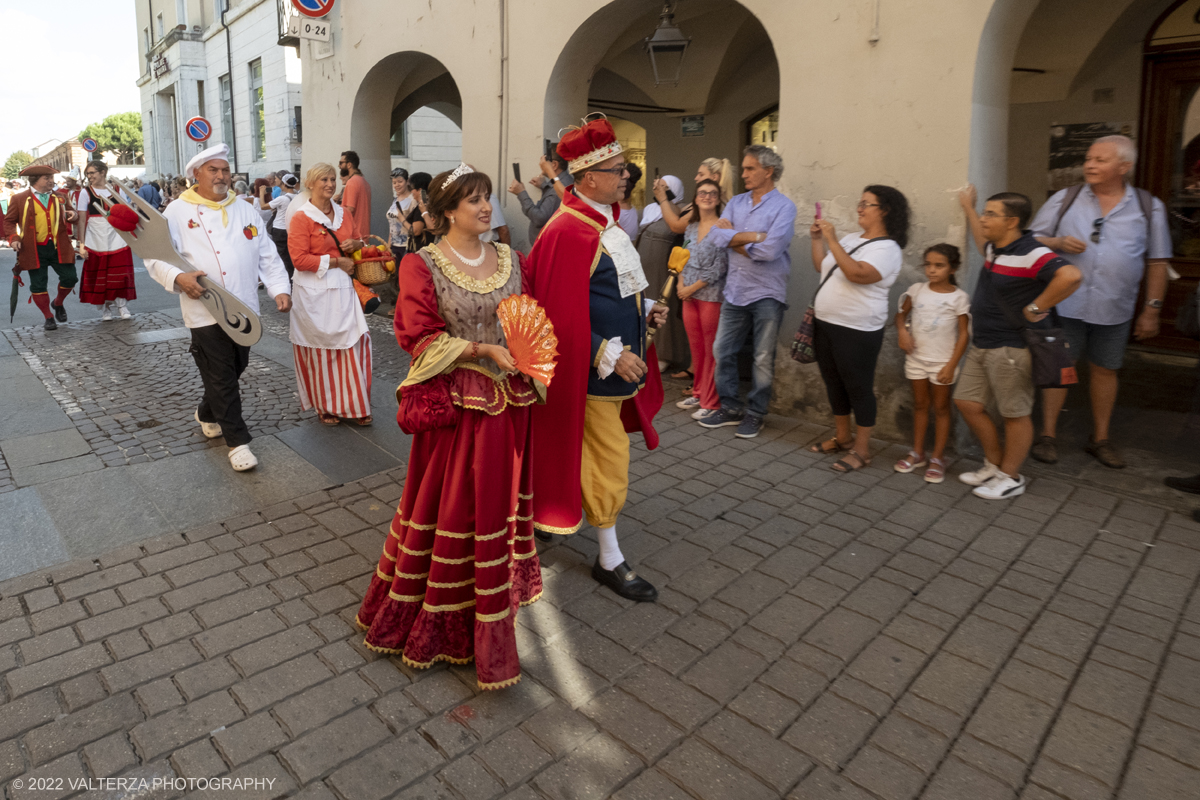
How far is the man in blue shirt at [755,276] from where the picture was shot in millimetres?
5602

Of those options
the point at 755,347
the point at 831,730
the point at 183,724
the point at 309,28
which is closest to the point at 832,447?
the point at 755,347

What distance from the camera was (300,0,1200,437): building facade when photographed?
515 cm

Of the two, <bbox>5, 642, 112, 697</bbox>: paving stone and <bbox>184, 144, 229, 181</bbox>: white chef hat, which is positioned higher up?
<bbox>184, 144, 229, 181</bbox>: white chef hat

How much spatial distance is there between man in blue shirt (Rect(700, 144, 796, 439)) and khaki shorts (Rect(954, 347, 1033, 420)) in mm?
1468

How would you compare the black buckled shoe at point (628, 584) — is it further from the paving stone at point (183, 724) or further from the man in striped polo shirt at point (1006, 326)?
the man in striped polo shirt at point (1006, 326)

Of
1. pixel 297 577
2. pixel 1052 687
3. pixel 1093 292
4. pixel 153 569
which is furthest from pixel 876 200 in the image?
pixel 153 569

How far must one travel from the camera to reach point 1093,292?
4973mm

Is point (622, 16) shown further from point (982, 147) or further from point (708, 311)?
point (982, 147)

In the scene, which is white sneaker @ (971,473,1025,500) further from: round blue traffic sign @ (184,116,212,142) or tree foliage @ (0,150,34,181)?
tree foliage @ (0,150,34,181)

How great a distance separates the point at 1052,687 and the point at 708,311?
3882mm

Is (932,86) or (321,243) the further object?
(321,243)

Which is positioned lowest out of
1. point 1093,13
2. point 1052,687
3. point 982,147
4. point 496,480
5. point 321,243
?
point 1052,687

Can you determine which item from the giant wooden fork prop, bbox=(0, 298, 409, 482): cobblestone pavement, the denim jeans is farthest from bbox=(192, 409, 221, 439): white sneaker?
the denim jeans

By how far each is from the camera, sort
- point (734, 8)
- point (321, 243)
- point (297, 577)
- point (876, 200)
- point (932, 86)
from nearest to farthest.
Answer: point (297, 577) < point (876, 200) < point (932, 86) < point (321, 243) < point (734, 8)
